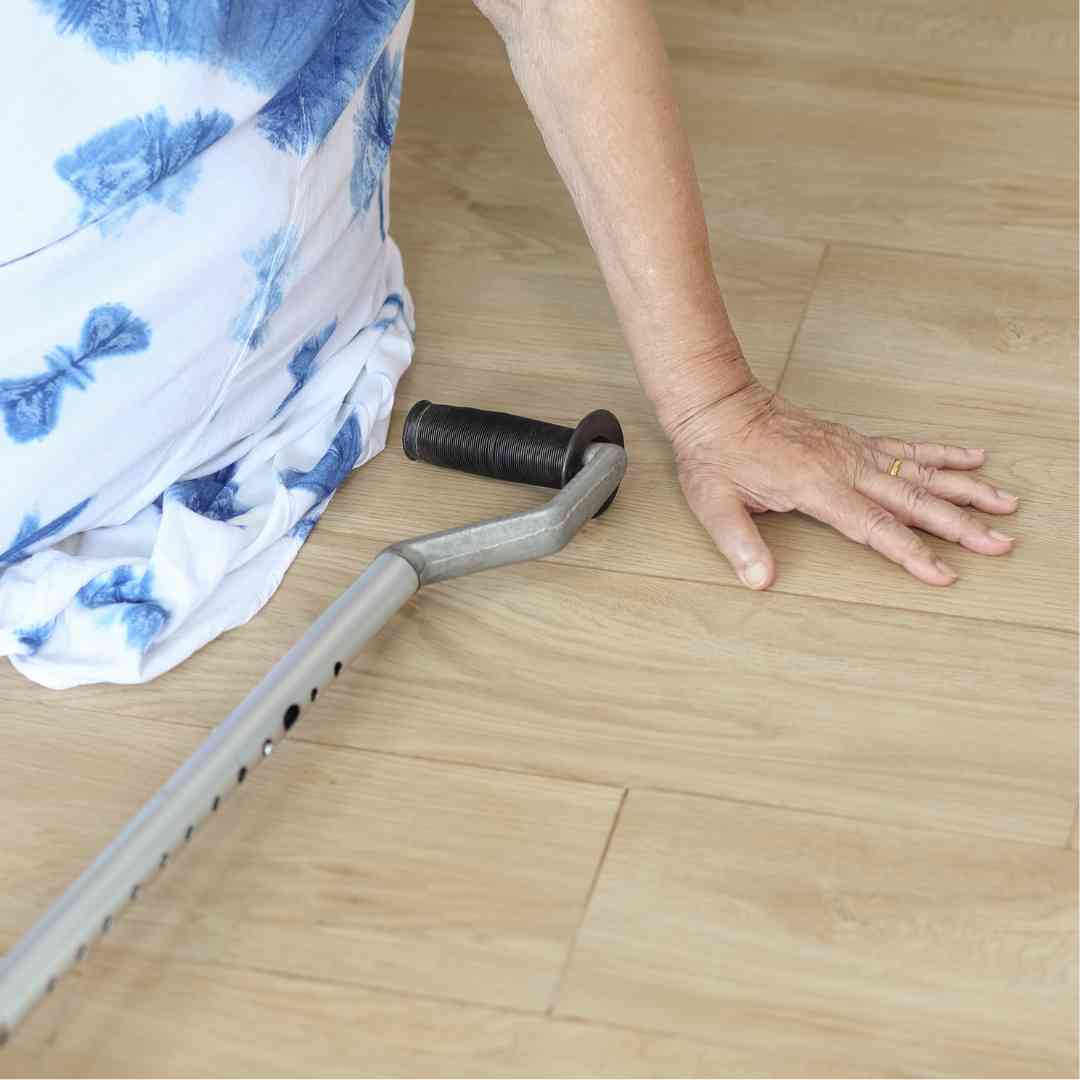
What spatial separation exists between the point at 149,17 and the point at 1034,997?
847 millimetres

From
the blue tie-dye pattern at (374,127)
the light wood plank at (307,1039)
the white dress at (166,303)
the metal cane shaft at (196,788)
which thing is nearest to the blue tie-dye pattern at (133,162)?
the white dress at (166,303)

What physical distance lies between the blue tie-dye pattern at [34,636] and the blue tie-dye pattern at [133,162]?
0.96 ft

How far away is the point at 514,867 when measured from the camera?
0.97 meters

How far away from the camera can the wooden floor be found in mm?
883

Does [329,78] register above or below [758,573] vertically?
above

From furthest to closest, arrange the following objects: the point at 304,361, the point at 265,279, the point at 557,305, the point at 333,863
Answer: the point at 557,305 < the point at 304,361 < the point at 265,279 < the point at 333,863

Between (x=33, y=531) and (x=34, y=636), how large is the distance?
3.1 inches

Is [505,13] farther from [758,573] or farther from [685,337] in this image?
[758,573]

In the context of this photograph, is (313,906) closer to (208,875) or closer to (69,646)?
(208,875)

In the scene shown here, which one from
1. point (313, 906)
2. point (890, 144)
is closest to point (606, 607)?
point (313, 906)

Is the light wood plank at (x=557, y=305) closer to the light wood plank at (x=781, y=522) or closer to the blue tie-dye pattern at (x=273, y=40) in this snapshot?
the light wood plank at (x=781, y=522)

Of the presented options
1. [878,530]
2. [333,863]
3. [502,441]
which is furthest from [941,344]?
[333,863]

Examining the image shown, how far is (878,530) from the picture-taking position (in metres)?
1.18

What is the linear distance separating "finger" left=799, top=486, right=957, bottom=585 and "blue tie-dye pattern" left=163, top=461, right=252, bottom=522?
0.47m
